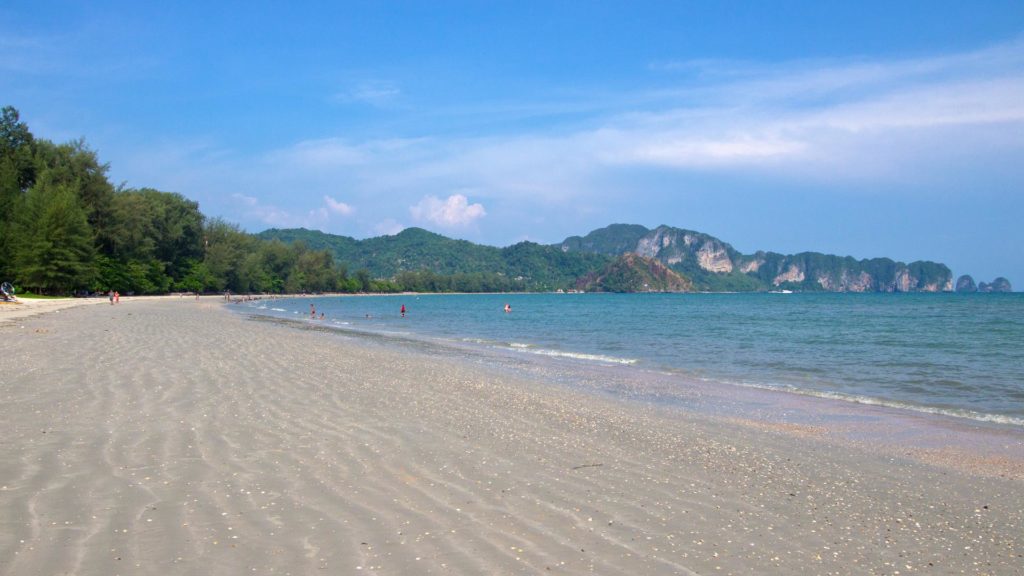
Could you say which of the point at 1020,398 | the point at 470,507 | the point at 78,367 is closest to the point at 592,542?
the point at 470,507

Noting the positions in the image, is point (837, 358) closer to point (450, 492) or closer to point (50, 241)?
point (450, 492)

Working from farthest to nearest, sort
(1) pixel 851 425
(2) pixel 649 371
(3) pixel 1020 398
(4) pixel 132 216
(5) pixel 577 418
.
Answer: (4) pixel 132 216 → (2) pixel 649 371 → (3) pixel 1020 398 → (1) pixel 851 425 → (5) pixel 577 418

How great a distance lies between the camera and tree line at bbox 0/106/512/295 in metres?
64.5

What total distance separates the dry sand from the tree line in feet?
208

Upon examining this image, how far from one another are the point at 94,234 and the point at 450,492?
299 ft

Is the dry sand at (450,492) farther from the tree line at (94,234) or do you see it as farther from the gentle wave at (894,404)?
the tree line at (94,234)

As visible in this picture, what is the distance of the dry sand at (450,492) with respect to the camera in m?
4.83

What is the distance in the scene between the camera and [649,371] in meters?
20.8

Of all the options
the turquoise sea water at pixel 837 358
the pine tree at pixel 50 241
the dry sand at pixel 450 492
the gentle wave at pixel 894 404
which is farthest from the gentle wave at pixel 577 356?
the pine tree at pixel 50 241

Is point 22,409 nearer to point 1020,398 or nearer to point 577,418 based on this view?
point 577,418

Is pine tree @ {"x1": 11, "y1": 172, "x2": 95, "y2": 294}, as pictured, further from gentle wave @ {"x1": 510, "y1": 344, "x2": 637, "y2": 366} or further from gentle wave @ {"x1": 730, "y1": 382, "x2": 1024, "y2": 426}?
gentle wave @ {"x1": 730, "y1": 382, "x2": 1024, "y2": 426}

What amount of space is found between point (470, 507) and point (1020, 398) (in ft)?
50.8

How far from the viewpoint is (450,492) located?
6.36 meters

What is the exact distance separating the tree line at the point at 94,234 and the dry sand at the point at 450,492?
208 ft
